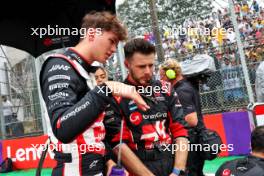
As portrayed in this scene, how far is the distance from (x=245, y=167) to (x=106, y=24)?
5.37 feet

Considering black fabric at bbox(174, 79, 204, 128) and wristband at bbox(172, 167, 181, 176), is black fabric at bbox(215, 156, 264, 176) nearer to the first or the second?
wristband at bbox(172, 167, 181, 176)

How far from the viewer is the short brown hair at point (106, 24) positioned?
6.64 ft

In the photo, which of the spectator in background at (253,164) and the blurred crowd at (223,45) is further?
the blurred crowd at (223,45)

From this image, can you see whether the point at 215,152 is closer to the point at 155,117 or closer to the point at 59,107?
the point at 155,117

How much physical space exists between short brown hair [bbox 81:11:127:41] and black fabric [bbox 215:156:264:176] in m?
1.48

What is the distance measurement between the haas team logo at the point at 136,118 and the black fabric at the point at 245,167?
36.2 inches

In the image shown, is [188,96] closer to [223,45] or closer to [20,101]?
[223,45]

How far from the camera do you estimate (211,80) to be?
804 centimetres

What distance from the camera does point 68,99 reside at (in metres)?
1.77

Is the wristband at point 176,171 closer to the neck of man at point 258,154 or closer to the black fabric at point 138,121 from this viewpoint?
the black fabric at point 138,121

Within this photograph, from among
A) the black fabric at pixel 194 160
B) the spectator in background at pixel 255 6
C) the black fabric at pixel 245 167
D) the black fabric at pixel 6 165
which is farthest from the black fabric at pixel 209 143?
the black fabric at pixel 6 165

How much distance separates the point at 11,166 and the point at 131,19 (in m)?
4.45

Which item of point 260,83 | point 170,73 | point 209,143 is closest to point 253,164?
point 209,143

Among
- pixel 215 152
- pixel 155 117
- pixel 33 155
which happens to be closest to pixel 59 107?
pixel 155 117
